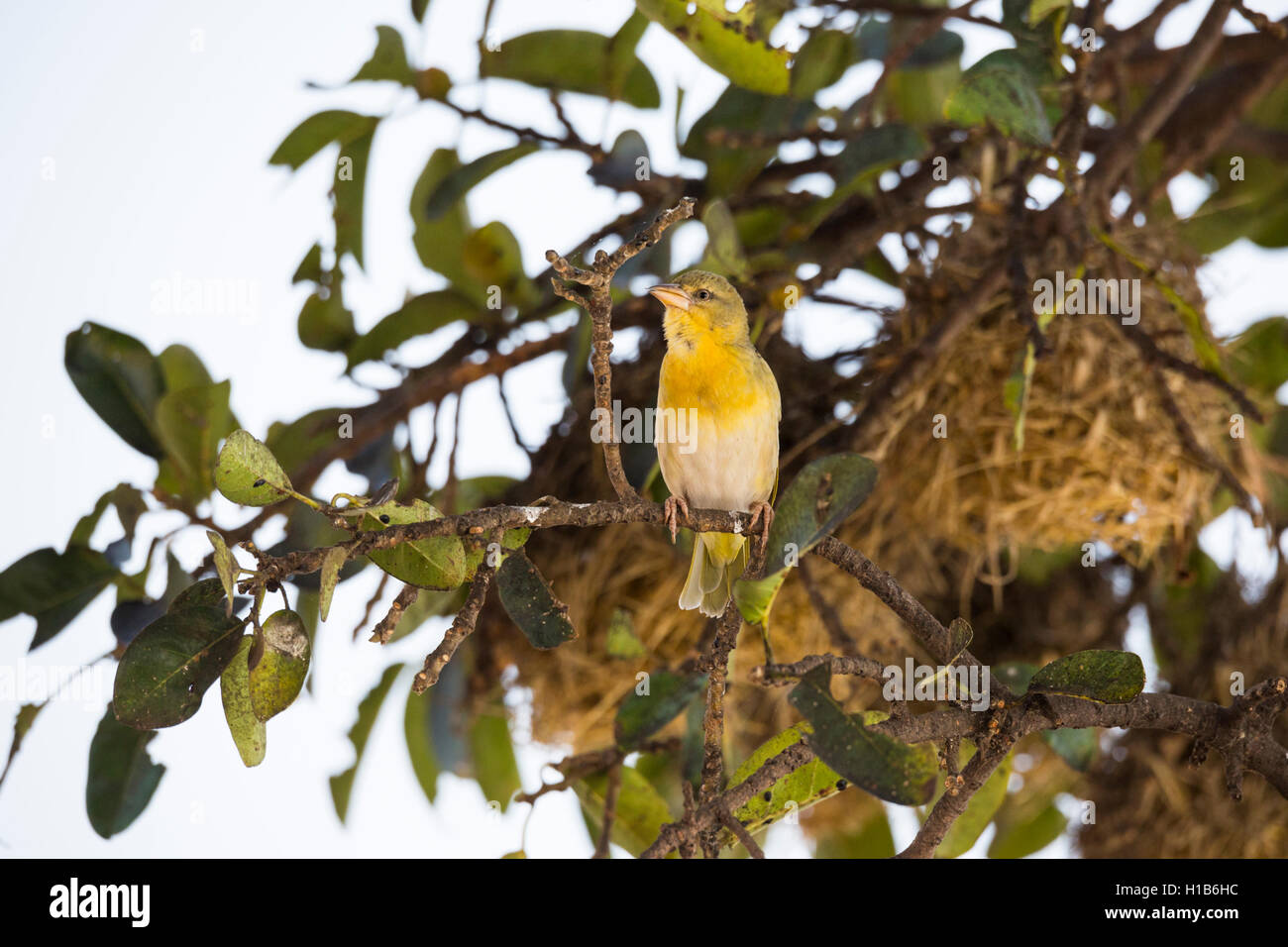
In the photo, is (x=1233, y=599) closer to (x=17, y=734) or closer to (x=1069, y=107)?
(x=1069, y=107)

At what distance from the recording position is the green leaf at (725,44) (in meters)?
1.45

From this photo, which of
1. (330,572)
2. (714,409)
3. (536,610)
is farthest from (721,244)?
(330,572)

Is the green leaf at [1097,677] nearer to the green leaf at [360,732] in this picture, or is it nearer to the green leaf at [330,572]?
the green leaf at [330,572]

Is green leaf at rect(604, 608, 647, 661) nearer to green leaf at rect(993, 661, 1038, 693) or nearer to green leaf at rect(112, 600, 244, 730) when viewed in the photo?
green leaf at rect(993, 661, 1038, 693)

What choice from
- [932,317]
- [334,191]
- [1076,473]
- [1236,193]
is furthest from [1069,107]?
[334,191]

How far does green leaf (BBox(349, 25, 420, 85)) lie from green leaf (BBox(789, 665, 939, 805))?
4.28 feet

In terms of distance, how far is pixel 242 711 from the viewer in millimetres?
812

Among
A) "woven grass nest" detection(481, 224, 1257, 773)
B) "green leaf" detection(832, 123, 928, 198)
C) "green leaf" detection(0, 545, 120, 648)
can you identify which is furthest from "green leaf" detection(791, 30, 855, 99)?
"green leaf" detection(0, 545, 120, 648)

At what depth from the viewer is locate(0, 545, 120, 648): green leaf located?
1.34 metres

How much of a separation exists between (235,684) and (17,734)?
20.5 inches

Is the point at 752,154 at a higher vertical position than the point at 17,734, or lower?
higher

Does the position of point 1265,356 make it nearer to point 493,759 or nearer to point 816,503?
point 493,759

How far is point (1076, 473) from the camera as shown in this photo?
172 centimetres

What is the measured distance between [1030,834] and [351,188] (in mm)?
1723
